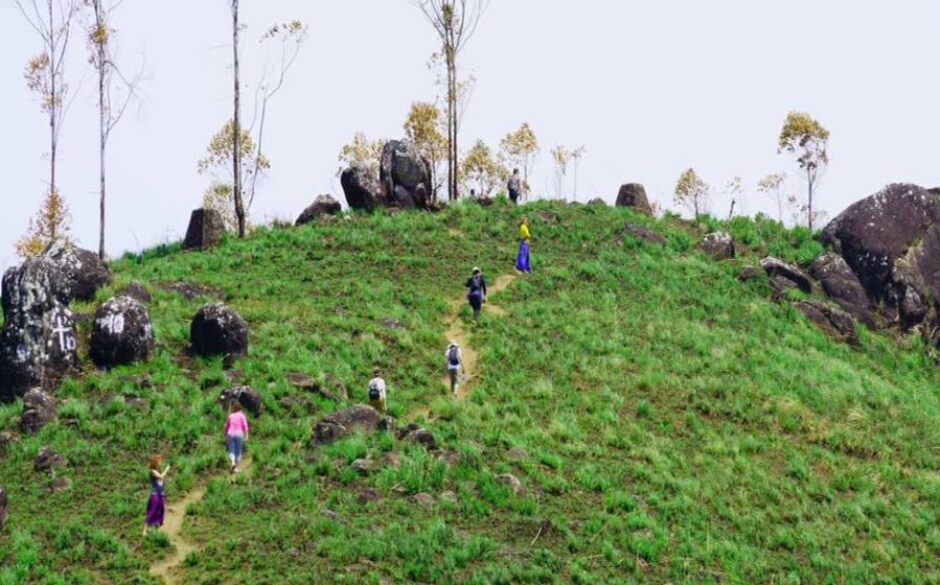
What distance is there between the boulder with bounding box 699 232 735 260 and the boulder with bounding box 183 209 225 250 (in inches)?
909

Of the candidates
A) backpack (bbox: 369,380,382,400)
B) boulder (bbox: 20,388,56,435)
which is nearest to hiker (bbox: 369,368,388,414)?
backpack (bbox: 369,380,382,400)

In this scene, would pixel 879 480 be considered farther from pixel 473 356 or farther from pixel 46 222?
pixel 46 222

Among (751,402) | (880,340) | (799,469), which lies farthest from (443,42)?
(799,469)

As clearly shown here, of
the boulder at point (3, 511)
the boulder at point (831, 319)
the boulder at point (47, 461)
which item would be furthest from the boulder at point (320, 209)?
the boulder at point (3, 511)

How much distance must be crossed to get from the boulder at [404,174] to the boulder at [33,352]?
80.0 feet

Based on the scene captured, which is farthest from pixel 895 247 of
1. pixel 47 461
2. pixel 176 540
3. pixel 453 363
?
pixel 47 461

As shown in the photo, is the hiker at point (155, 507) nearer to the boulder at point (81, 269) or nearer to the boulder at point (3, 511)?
the boulder at point (3, 511)

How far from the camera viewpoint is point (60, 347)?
30.7 meters

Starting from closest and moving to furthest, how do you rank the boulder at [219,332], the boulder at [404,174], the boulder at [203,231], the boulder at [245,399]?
the boulder at [245,399]
the boulder at [219,332]
the boulder at [203,231]
the boulder at [404,174]

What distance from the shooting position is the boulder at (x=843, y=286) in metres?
45.8

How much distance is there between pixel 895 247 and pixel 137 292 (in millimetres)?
32416

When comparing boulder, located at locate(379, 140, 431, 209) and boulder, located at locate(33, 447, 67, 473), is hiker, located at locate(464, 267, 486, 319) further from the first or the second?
boulder, located at locate(379, 140, 431, 209)

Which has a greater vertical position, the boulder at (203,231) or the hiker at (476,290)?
the boulder at (203,231)

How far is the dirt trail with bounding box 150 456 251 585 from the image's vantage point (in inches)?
837
